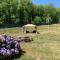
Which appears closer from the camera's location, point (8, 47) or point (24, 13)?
point (8, 47)

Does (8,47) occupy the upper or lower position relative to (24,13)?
lower

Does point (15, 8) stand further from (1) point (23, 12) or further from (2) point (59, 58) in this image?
(2) point (59, 58)

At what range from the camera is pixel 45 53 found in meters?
10.1

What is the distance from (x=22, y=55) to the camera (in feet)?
32.7

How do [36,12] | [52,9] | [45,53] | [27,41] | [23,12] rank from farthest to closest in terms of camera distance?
[52,9] → [36,12] → [23,12] → [27,41] → [45,53]

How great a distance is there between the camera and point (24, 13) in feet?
124

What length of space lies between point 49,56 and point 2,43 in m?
1.96

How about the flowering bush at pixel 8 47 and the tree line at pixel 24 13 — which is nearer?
the flowering bush at pixel 8 47

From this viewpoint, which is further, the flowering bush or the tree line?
the tree line

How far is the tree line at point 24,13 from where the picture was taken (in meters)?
35.6

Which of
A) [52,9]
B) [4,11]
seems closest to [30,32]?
[4,11]

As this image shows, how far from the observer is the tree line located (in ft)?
117

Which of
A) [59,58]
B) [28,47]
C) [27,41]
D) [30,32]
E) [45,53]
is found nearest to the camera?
[59,58]

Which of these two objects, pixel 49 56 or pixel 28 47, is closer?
pixel 49 56
